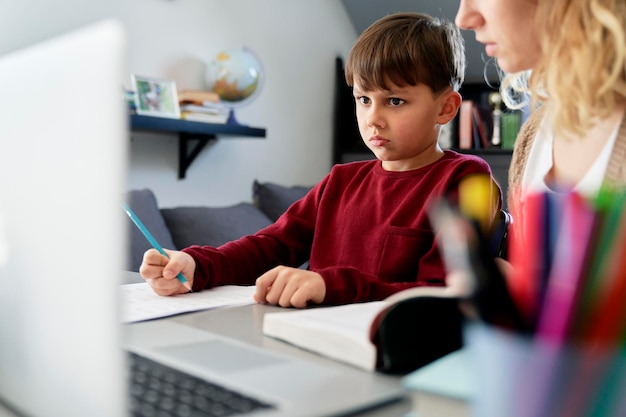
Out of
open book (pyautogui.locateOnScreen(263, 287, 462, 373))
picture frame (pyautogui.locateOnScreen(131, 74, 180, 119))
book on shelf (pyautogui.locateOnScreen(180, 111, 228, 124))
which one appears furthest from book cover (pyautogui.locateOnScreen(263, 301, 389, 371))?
book on shelf (pyautogui.locateOnScreen(180, 111, 228, 124))

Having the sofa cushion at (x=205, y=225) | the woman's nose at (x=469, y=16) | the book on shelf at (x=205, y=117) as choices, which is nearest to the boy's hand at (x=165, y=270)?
the woman's nose at (x=469, y=16)

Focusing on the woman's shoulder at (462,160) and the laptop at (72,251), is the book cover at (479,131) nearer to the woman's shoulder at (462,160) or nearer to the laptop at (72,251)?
the woman's shoulder at (462,160)

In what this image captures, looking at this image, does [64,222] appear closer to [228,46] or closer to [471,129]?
[228,46]

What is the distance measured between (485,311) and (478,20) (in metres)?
0.54

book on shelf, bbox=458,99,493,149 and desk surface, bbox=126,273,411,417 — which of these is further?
book on shelf, bbox=458,99,493,149

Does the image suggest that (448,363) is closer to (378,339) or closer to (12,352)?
(378,339)

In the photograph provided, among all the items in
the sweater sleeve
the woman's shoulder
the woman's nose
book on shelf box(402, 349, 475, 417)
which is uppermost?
the woman's nose

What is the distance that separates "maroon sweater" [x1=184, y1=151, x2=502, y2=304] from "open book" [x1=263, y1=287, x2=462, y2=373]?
1.04ft

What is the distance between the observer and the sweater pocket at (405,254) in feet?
3.37

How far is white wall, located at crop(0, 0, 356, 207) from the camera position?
2.53 m

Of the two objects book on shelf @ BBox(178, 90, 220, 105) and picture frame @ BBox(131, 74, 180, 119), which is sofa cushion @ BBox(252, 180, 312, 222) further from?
picture frame @ BBox(131, 74, 180, 119)

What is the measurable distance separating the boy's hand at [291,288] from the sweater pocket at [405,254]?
256 millimetres

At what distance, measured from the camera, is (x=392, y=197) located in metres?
1.13

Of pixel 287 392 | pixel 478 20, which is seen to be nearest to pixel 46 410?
pixel 287 392
